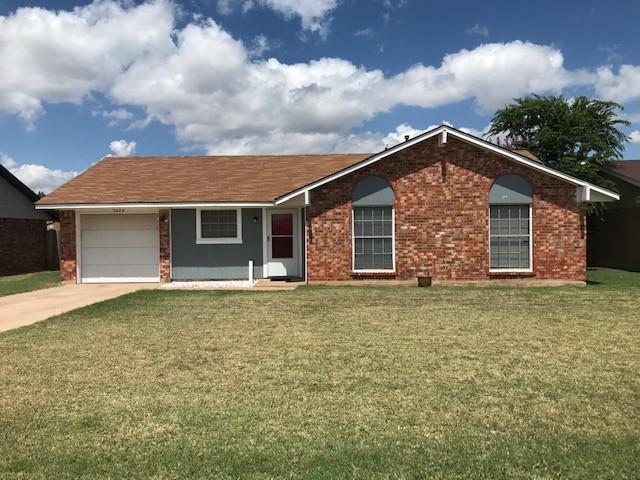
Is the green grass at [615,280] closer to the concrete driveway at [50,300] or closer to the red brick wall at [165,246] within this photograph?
the red brick wall at [165,246]

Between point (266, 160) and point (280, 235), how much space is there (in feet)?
15.8

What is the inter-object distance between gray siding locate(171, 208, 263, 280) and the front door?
1.29ft

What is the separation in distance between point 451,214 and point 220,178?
7943mm

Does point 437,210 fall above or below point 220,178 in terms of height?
below

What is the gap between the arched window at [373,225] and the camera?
51.6 ft

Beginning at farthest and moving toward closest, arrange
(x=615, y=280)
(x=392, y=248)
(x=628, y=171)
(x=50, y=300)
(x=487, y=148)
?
(x=628, y=171) → (x=615, y=280) → (x=392, y=248) → (x=487, y=148) → (x=50, y=300)

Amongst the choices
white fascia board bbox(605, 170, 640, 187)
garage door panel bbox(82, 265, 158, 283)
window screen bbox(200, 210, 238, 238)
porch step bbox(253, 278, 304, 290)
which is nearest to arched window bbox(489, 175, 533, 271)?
porch step bbox(253, 278, 304, 290)

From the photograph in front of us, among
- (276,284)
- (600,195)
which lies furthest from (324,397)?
(600,195)

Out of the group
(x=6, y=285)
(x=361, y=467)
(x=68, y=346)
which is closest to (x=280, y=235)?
(x=6, y=285)

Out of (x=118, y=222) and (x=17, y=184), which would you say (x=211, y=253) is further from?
(x=17, y=184)

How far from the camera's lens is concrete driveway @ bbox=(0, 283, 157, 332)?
10.6 metres

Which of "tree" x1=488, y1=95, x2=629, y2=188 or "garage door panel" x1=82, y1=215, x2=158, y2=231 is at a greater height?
"tree" x1=488, y1=95, x2=629, y2=188

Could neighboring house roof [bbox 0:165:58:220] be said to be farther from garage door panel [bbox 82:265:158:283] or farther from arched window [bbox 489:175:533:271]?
arched window [bbox 489:175:533:271]

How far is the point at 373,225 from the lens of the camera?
52.0 feet
